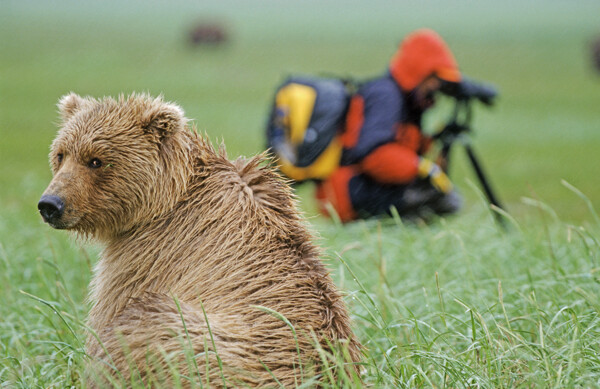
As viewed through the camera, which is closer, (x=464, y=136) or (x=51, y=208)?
(x=51, y=208)

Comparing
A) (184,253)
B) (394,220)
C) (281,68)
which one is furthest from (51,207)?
(281,68)

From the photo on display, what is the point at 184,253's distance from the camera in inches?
113

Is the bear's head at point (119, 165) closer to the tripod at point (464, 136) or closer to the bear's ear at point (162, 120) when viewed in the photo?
the bear's ear at point (162, 120)

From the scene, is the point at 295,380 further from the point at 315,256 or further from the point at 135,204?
the point at 135,204

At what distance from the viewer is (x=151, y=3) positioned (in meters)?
41.2

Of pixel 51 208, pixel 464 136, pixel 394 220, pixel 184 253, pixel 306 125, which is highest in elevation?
pixel 51 208

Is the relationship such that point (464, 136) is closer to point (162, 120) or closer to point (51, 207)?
point (162, 120)

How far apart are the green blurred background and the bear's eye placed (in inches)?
125

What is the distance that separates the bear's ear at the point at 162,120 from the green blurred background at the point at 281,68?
324 centimetres

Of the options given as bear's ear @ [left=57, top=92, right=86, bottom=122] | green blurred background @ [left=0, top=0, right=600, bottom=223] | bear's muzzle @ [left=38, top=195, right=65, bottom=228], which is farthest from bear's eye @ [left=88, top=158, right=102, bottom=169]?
green blurred background @ [left=0, top=0, right=600, bottom=223]

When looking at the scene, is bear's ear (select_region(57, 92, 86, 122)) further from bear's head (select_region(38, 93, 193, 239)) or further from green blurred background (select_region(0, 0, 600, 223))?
green blurred background (select_region(0, 0, 600, 223))

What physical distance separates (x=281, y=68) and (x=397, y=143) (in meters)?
19.0

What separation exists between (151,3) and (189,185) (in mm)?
40465

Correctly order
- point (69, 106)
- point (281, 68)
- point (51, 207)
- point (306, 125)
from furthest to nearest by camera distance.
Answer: point (281, 68) < point (306, 125) < point (69, 106) < point (51, 207)
